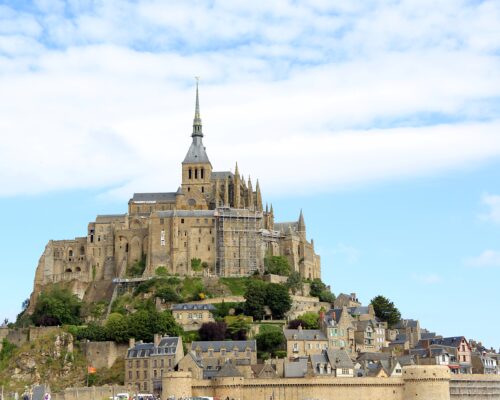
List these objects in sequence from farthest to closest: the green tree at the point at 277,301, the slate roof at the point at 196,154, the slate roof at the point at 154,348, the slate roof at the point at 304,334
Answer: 1. the slate roof at the point at 196,154
2. the green tree at the point at 277,301
3. the slate roof at the point at 304,334
4. the slate roof at the point at 154,348

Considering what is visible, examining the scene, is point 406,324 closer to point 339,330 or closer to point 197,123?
point 339,330

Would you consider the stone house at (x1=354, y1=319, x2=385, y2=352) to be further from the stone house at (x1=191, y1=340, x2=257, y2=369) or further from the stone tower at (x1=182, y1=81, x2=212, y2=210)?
the stone tower at (x1=182, y1=81, x2=212, y2=210)

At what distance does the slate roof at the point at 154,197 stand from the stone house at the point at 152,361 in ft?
96.5

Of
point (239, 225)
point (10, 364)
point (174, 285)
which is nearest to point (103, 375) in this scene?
point (10, 364)

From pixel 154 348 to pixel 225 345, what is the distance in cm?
585

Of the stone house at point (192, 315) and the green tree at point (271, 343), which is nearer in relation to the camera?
the green tree at point (271, 343)

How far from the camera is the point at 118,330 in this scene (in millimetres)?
83875

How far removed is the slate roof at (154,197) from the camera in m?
106

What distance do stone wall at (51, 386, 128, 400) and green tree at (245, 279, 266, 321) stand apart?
19416 millimetres

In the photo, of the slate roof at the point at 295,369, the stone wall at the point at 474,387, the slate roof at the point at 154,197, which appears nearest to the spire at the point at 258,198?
the slate roof at the point at 154,197

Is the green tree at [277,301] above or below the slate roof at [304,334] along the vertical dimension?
above

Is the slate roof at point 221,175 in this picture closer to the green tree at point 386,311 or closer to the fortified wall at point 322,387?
the green tree at point 386,311

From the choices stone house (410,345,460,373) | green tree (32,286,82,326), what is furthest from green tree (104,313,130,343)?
stone house (410,345,460,373)

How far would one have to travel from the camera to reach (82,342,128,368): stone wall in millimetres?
82000
